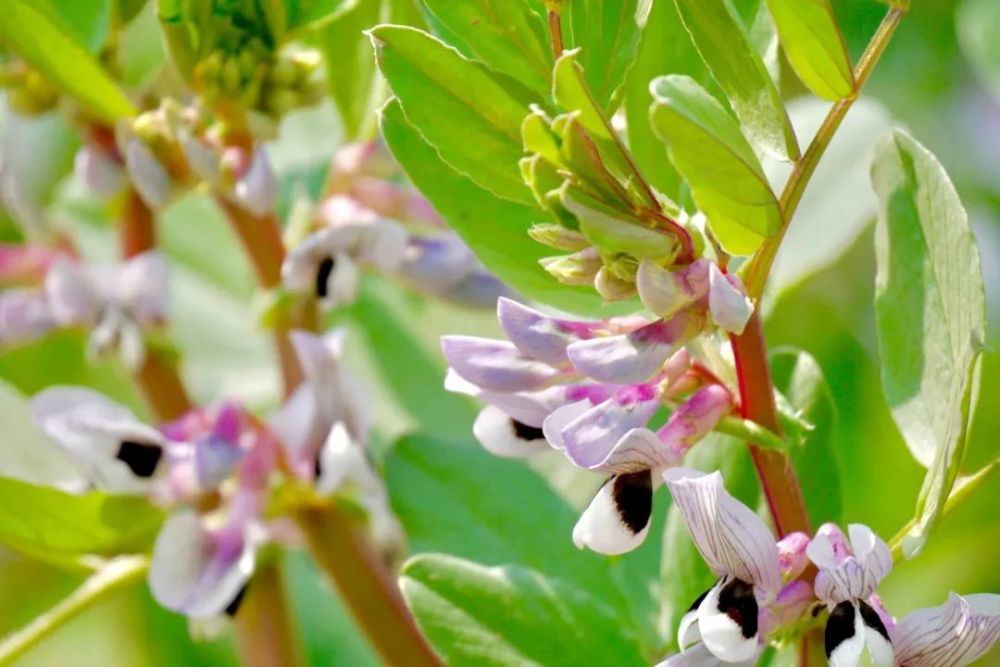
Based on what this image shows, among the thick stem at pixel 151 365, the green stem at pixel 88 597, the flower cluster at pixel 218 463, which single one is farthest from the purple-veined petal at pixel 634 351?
the thick stem at pixel 151 365

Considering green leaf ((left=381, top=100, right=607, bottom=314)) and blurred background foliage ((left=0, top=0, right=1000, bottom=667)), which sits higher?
green leaf ((left=381, top=100, right=607, bottom=314))

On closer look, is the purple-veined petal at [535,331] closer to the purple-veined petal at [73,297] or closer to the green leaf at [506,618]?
the green leaf at [506,618]

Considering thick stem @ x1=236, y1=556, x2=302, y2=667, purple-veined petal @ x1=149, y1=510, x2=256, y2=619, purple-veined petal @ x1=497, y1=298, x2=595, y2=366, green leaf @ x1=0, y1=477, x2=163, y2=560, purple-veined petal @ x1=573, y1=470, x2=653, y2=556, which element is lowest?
thick stem @ x1=236, y1=556, x2=302, y2=667

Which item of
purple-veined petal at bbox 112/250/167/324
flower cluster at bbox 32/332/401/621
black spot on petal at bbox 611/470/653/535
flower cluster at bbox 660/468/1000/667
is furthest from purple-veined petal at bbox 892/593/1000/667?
purple-veined petal at bbox 112/250/167/324

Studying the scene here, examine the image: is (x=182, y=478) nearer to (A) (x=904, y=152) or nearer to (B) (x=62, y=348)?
(A) (x=904, y=152)

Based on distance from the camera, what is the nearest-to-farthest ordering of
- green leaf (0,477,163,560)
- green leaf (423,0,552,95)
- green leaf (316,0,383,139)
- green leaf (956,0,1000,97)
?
green leaf (423,0,552,95) → green leaf (0,477,163,560) → green leaf (316,0,383,139) → green leaf (956,0,1000,97)

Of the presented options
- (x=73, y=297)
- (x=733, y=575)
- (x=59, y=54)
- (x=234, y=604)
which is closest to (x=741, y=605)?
(x=733, y=575)

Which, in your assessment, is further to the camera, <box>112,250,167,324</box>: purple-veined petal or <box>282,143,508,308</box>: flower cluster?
<box>112,250,167,324</box>: purple-veined petal

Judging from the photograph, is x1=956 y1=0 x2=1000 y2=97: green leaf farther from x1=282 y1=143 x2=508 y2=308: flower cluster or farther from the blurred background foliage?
x1=282 y1=143 x2=508 y2=308: flower cluster
